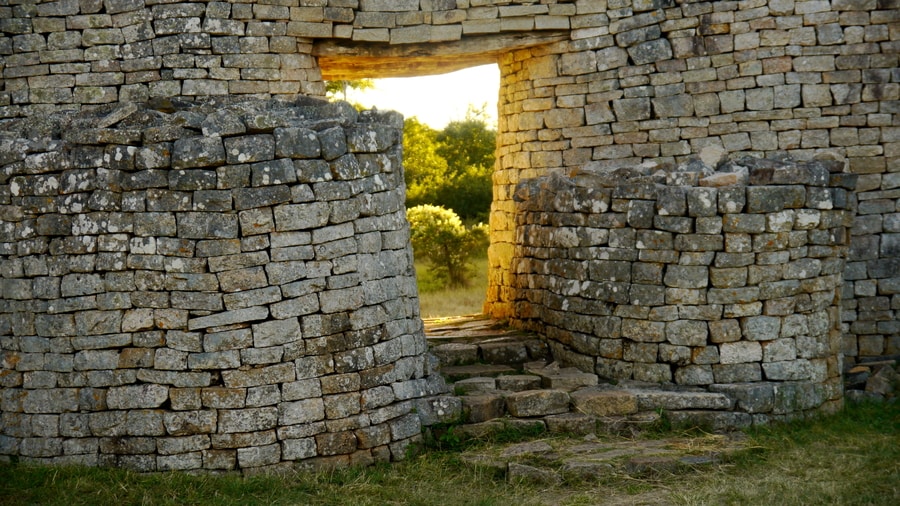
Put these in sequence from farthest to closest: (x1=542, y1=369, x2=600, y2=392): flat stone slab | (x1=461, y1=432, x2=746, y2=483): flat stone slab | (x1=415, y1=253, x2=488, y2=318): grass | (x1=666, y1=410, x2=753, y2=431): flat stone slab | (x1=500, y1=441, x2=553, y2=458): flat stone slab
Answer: (x1=415, y1=253, x2=488, y2=318): grass → (x1=542, y1=369, x2=600, y2=392): flat stone slab → (x1=666, y1=410, x2=753, y2=431): flat stone slab → (x1=500, y1=441, x2=553, y2=458): flat stone slab → (x1=461, y1=432, x2=746, y2=483): flat stone slab

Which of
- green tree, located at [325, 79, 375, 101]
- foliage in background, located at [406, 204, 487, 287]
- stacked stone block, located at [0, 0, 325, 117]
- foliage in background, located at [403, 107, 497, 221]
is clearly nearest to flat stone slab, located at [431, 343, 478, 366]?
stacked stone block, located at [0, 0, 325, 117]

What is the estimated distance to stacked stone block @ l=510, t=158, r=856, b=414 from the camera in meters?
7.74

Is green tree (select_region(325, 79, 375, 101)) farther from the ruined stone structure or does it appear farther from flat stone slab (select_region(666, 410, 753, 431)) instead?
flat stone slab (select_region(666, 410, 753, 431))

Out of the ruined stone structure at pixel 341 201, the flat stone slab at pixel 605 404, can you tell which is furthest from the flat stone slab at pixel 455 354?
the flat stone slab at pixel 605 404

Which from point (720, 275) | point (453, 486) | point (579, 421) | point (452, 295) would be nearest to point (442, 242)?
point (452, 295)

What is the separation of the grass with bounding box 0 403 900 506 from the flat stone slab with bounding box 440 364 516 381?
1.27 metres

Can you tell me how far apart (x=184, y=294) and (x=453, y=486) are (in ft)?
7.30

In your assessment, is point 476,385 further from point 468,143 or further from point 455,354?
point 468,143

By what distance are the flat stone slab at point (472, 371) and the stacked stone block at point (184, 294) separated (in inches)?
60.0

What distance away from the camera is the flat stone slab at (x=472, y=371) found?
27.2 feet

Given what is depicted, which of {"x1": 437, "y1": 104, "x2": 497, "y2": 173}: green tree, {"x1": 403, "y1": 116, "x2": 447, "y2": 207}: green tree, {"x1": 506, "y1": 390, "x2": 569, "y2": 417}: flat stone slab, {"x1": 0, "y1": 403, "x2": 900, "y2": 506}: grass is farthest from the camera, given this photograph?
{"x1": 437, "y1": 104, "x2": 497, "y2": 173}: green tree

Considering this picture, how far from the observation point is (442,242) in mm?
16719

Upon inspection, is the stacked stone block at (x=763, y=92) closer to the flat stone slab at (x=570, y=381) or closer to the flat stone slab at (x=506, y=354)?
the flat stone slab at (x=506, y=354)

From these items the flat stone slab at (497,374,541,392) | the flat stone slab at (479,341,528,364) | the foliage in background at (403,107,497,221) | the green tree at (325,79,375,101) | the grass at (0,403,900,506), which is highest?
the green tree at (325,79,375,101)
